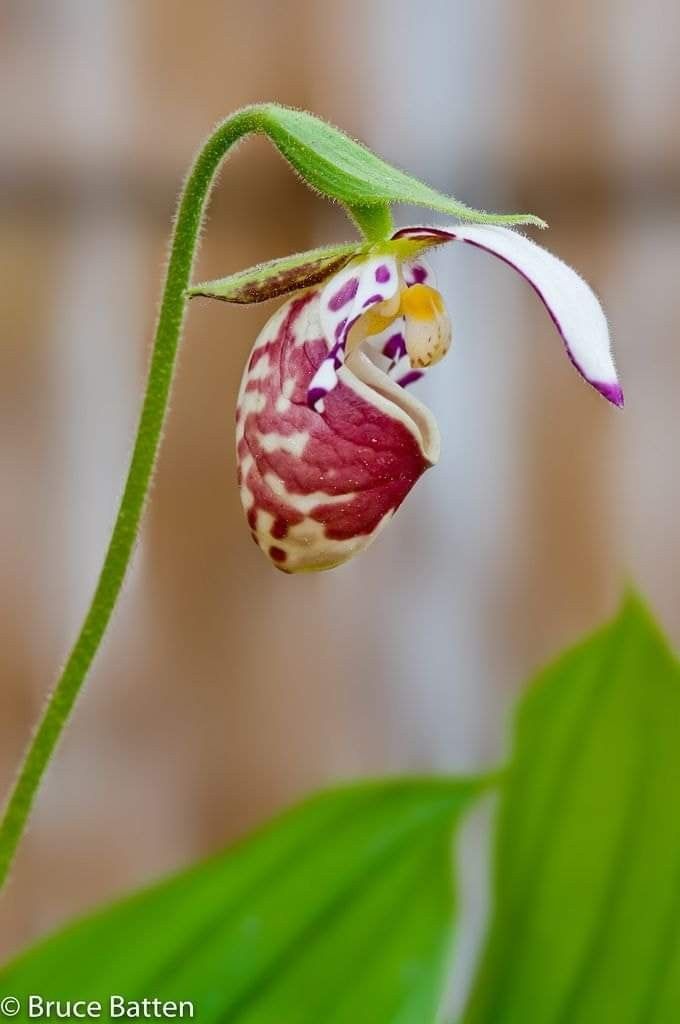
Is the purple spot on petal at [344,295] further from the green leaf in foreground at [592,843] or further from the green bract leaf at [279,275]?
the green leaf in foreground at [592,843]

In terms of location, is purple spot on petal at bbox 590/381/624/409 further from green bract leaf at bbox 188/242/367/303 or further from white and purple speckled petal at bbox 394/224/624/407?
green bract leaf at bbox 188/242/367/303

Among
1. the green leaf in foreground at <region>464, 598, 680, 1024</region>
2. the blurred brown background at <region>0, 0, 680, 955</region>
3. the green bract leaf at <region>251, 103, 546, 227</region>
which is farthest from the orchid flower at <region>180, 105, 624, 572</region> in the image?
the blurred brown background at <region>0, 0, 680, 955</region>

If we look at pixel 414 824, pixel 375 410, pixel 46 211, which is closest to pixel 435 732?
pixel 414 824

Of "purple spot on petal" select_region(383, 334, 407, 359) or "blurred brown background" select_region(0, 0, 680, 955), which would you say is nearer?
"purple spot on petal" select_region(383, 334, 407, 359)

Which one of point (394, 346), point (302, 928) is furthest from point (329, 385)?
point (302, 928)

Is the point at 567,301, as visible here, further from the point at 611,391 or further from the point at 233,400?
the point at 233,400
